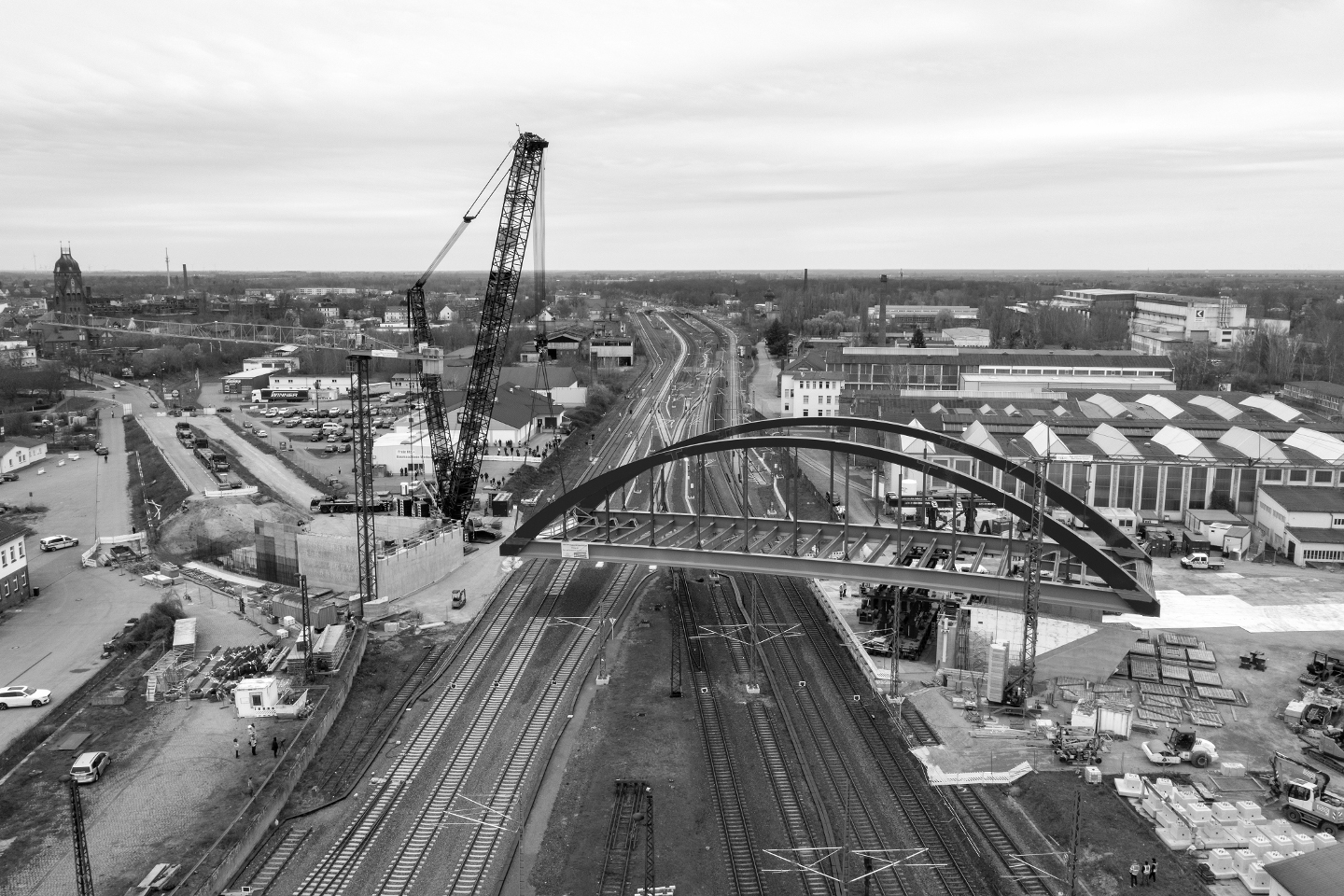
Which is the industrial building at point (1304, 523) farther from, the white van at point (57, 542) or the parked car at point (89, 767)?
the white van at point (57, 542)

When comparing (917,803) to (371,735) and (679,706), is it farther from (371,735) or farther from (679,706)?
(371,735)

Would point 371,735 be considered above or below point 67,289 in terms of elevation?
below

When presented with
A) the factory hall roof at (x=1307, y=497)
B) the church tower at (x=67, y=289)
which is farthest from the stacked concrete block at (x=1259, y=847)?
the church tower at (x=67, y=289)

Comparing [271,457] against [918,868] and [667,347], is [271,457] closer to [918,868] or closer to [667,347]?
[918,868]

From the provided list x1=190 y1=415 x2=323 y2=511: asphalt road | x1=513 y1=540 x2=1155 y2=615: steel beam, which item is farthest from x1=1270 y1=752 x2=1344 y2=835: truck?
x1=190 y1=415 x2=323 y2=511: asphalt road

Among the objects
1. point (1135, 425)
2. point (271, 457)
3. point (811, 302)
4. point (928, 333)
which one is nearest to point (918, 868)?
point (1135, 425)

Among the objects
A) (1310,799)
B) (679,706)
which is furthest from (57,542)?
(1310,799)
